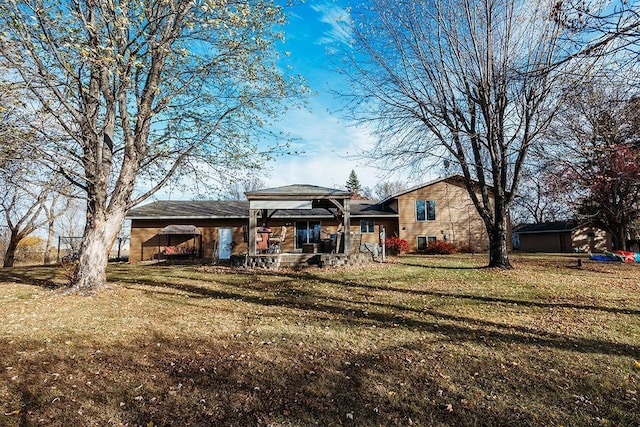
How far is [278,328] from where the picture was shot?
541 cm

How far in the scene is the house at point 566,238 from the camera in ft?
88.8

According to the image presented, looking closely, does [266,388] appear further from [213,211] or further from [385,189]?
[385,189]

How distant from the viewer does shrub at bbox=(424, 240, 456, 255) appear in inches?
810

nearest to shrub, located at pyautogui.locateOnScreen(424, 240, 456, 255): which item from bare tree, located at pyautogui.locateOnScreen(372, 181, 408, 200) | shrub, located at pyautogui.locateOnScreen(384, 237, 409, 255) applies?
shrub, located at pyautogui.locateOnScreen(384, 237, 409, 255)

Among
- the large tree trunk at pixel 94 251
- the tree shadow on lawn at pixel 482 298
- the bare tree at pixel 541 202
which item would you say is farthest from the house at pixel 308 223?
the large tree trunk at pixel 94 251

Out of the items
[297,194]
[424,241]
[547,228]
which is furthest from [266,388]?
[547,228]

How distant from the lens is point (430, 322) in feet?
18.8

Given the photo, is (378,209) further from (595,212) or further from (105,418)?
(105,418)

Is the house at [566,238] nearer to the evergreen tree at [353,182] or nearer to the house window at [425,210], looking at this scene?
the house window at [425,210]

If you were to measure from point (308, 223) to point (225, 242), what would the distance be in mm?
5342

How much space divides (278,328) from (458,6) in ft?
38.2

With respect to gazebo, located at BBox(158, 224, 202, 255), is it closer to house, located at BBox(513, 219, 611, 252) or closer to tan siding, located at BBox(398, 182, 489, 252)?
tan siding, located at BBox(398, 182, 489, 252)

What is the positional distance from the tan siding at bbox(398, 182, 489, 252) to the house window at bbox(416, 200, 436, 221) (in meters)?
0.22

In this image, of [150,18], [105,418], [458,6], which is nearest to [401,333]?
[105,418]
